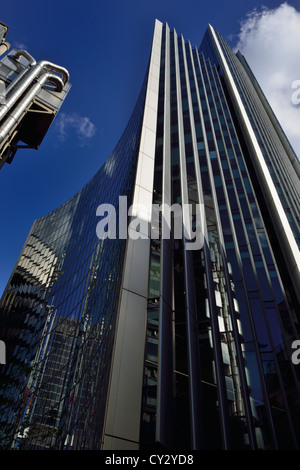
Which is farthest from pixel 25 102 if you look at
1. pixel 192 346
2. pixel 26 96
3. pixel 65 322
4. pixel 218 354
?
pixel 65 322

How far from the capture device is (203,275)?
17.9m

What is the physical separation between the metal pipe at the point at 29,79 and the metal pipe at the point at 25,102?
0.94 feet

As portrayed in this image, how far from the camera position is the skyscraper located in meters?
12.6

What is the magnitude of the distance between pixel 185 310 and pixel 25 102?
1416cm

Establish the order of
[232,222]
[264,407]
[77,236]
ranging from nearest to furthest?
[264,407], [232,222], [77,236]

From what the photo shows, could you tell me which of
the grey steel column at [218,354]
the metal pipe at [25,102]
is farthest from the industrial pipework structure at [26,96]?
the grey steel column at [218,354]

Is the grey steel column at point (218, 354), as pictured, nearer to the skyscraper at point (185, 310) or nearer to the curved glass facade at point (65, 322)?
the skyscraper at point (185, 310)

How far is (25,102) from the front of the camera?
1485 centimetres

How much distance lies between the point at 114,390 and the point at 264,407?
698 cm

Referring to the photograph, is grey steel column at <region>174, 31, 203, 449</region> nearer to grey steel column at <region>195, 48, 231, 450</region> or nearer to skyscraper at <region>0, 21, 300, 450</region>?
skyscraper at <region>0, 21, 300, 450</region>

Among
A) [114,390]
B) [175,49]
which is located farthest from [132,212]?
[175,49]

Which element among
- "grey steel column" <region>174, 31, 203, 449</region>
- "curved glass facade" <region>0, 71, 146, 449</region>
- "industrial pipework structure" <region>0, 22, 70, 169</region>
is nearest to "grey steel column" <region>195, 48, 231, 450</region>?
"grey steel column" <region>174, 31, 203, 449</region>

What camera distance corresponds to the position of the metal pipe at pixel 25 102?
13.1 m

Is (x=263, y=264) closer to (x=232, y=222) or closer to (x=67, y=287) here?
(x=232, y=222)
